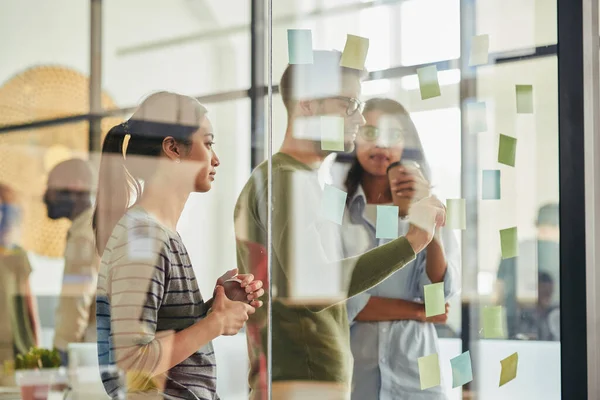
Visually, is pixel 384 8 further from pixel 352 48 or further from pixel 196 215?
pixel 196 215

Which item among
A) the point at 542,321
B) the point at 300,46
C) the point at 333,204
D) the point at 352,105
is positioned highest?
the point at 300,46

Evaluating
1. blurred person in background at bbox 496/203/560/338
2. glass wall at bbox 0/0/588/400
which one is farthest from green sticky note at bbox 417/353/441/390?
blurred person in background at bbox 496/203/560/338

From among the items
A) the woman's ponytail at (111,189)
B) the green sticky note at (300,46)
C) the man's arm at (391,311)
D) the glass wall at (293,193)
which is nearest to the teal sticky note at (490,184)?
the glass wall at (293,193)

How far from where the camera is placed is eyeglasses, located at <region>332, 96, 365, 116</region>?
6.68 feet

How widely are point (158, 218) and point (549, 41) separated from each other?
1.47 m

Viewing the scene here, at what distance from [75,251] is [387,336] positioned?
92 centimetres

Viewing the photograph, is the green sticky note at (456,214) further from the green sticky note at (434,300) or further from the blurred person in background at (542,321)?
the blurred person in background at (542,321)

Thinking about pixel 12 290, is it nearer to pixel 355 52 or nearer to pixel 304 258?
pixel 304 258

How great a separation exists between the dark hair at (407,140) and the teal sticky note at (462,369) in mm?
554

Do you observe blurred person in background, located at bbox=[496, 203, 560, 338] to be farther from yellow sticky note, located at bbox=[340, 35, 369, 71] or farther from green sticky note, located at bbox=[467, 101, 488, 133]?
yellow sticky note, located at bbox=[340, 35, 369, 71]

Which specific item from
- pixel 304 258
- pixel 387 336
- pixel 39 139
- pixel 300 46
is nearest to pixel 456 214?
pixel 387 336

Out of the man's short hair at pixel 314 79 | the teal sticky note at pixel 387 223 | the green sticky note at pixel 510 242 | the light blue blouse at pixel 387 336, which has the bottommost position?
the light blue blouse at pixel 387 336

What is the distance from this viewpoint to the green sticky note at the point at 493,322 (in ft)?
7.70

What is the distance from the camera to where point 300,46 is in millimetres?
1987
